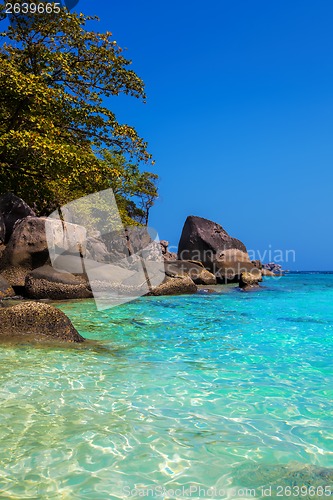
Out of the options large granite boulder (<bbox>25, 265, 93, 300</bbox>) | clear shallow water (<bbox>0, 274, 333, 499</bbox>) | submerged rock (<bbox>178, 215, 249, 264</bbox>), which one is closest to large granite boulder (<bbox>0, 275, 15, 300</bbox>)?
large granite boulder (<bbox>25, 265, 93, 300</bbox>)

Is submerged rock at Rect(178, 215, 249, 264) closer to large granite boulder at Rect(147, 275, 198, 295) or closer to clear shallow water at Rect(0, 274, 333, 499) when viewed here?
large granite boulder at Rect(147, 275, 198, 295)

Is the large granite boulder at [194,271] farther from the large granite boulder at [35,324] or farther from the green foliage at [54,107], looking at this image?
the large granite boulder at [35,324]

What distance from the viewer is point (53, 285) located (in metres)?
14.8

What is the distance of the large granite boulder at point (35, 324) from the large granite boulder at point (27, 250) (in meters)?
8.95

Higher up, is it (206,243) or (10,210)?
(10,210)

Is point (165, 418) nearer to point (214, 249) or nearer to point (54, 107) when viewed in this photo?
point (54, 107)

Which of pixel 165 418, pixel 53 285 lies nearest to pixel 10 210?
pixel 53 285

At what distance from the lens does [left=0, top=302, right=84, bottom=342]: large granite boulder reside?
23.6 feet

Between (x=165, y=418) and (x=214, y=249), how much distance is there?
26.8m

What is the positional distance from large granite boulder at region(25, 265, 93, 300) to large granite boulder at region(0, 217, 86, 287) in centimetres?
113

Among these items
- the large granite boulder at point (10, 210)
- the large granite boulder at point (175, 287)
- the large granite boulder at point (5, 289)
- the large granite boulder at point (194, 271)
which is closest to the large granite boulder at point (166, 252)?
the large granite boulder at point (194, 271)

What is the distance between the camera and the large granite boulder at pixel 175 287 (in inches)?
689

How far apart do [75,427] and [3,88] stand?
14.5 meters

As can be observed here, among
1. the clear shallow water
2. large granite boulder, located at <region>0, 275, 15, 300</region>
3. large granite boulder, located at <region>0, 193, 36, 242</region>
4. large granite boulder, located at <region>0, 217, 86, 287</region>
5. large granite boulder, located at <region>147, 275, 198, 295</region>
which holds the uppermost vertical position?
large granite boulder, located at <region>0, 193, 36, 242</region>
